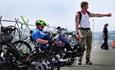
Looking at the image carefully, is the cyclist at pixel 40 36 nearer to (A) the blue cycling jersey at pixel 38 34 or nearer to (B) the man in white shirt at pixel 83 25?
(A) the blue cycling jersey at pixel 38 34

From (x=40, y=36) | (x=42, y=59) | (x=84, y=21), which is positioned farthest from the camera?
(x=84, y=21)

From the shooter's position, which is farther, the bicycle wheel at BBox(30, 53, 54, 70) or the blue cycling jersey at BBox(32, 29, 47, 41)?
the blue cycling jersey at BBox(32, 29, 47, 41)

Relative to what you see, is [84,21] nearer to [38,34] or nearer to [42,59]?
[38,34]

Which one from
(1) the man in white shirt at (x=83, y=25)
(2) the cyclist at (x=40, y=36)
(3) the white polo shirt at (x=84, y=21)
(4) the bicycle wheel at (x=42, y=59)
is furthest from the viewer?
(3) the white polo shirt at (x=84, y=21)

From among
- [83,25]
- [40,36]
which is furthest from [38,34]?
[83,25]

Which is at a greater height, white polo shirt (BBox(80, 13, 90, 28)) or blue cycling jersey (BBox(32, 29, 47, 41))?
white polo shirt (BBox(80, 13, 90, 28))

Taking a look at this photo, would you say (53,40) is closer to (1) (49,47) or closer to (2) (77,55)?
(1) (49,47)

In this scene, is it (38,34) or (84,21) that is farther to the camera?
(84,21)

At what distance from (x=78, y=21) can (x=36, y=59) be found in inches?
166

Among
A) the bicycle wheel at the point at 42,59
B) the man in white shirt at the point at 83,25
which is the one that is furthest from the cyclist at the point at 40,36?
the man in white shirt at the point at 83,25

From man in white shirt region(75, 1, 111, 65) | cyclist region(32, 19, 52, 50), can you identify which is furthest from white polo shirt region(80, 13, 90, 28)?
cyclist region(32, 19, 52, 50)

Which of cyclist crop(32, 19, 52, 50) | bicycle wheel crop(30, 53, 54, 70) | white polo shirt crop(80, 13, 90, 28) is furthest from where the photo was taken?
white polo shirt crop(80, 13, 90, 28)

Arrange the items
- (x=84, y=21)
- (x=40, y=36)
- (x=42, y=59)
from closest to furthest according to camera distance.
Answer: (x=42, y=59)
(x=40, y=36)
(x=84, y=21)

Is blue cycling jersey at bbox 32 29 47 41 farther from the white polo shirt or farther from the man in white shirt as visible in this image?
the white polo shirt
